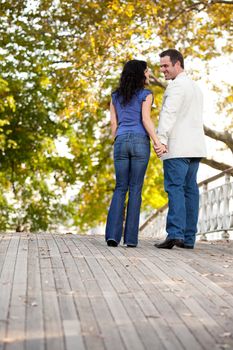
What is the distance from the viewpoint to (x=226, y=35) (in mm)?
25250

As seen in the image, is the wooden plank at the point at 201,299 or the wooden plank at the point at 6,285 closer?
the wooden plank at the point at 6,285

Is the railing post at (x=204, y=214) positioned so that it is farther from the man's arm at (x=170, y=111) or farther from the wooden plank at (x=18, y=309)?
the wooden plank at (x=18, y=309)

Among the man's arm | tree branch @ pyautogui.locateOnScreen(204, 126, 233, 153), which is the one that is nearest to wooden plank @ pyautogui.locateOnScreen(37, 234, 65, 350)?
the man's arm

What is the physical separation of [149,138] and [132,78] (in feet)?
2.37

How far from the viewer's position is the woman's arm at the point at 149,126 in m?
9.71

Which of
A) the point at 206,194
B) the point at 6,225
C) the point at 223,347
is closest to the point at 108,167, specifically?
the point at 6,225

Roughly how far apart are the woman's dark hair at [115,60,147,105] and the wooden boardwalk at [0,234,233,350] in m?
1.98

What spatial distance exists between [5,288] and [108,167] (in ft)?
94.6

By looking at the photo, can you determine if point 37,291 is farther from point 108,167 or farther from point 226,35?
point 108,167

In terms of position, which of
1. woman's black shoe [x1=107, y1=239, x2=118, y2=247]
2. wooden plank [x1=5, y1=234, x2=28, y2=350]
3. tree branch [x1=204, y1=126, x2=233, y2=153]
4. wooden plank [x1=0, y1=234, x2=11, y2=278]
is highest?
tree branch [x1=204, y1=126, x2=233, y2=153]

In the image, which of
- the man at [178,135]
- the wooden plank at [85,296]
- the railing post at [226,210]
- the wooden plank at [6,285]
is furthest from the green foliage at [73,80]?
the wooden plank at [85,296]

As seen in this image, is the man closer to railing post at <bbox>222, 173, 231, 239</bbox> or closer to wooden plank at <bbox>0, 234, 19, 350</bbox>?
wooden plank at <bbox>0, 234, 19, 350</bbox>

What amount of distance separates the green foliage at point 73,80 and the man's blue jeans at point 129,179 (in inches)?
412

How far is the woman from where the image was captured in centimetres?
981
